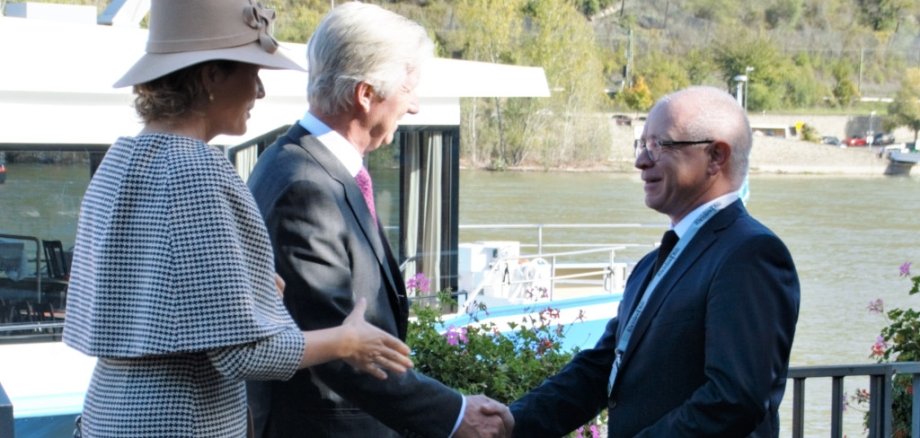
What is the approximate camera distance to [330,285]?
219cm

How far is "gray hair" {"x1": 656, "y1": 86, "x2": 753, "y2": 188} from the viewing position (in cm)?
221

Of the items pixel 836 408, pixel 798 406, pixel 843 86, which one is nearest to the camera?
pixel 798 406

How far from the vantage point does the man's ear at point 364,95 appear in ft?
7.46

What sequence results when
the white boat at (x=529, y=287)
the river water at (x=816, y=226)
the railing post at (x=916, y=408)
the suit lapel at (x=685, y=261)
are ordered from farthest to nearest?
the river water at (x=816, y=226)
the white boat at (x=529, y=287)
the railing post at (x=916, y=408)
the suit lapel at (x=685, y=261)

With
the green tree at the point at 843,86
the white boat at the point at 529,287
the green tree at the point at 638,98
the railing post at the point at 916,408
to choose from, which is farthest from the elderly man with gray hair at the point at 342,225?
the green tree at the point at 843,86

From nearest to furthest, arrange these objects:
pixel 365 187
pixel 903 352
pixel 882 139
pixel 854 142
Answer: pixel 365 187 < pixel 903 352 < pixel 882 139 < pixel 854 142

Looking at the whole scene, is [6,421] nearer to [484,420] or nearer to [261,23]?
[261,23]

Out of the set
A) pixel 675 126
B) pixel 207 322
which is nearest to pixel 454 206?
pixel 675 126

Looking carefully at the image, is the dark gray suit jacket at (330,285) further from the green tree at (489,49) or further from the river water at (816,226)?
the green tree at (489,49)

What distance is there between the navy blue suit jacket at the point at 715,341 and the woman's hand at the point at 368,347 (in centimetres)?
46

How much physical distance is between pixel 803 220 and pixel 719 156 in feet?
95.0

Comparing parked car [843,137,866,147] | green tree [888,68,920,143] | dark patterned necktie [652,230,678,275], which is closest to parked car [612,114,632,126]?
parked car [843,137,866,147]

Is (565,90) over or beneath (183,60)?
beneath

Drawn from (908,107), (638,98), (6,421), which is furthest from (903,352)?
(908,107)
